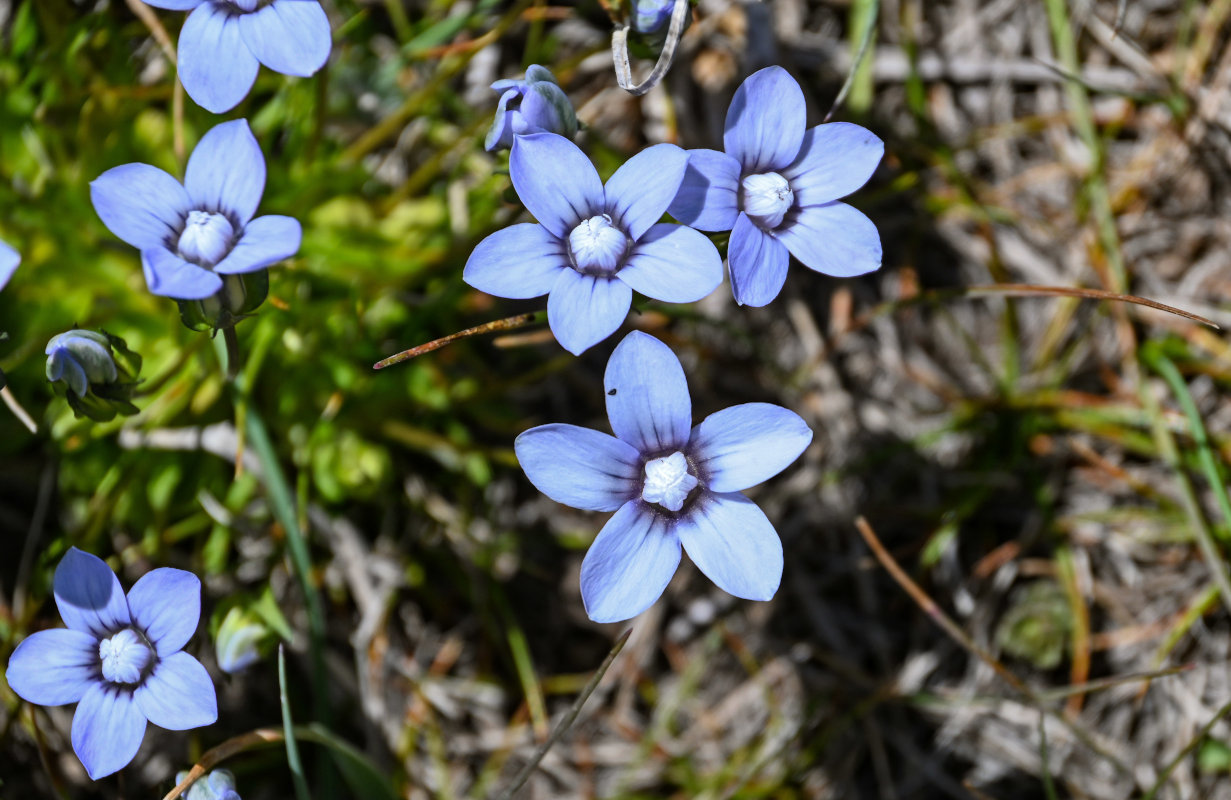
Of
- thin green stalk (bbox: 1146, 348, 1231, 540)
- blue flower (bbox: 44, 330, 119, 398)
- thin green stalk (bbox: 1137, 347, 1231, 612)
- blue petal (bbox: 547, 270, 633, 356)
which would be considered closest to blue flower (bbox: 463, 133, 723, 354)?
blue petal (bbox: 547, 270, 633, 356)

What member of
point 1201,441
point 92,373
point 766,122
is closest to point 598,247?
point 766,122

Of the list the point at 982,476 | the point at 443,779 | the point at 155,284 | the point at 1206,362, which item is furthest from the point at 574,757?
the point at 1206,362

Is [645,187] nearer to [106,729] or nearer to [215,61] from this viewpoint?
[215,61]

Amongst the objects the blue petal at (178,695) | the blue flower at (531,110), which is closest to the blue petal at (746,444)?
the blue flower at (531,110)

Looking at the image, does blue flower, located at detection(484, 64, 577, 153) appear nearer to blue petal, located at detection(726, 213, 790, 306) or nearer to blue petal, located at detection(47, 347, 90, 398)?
blue petal, located at detection(726, 213, 790, 306)

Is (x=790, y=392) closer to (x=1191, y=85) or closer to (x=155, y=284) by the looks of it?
(x=1191, y=85)

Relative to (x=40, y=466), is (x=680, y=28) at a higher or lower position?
higher

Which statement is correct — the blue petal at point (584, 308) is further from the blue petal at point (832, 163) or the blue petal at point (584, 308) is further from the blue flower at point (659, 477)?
the blue petal at point (832, 163)

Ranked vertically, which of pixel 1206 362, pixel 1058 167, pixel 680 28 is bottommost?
pixel 1206 362
